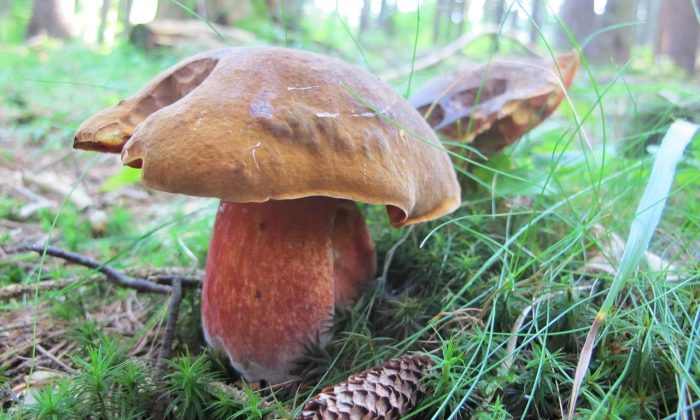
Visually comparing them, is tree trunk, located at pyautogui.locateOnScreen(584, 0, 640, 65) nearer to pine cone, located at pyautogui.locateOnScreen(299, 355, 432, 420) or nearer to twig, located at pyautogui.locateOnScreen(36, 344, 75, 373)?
pine cone, located at pyautogui.locateOnScreen(299, 355, 432, 420)

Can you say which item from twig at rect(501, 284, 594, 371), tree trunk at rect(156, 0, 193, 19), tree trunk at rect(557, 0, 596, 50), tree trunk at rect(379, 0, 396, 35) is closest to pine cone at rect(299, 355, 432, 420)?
twig at rect(501, 284, 594, 371)

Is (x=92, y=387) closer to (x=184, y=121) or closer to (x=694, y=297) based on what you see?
(x=184, y=121)

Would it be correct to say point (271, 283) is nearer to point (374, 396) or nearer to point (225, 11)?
point (374, 396)

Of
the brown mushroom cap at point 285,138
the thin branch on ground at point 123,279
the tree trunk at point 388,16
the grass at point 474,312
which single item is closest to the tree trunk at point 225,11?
the grass at point 474,312

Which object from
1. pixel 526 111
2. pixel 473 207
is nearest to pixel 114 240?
pixel 473 207

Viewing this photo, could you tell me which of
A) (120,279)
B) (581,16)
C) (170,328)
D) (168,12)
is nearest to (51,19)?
(168,12)

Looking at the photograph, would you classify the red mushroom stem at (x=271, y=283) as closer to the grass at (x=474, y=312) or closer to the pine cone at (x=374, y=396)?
the grass at (x=474, y=312)
